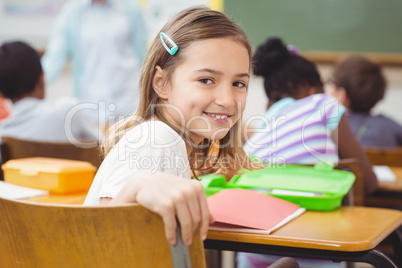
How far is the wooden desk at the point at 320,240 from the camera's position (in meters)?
1.19

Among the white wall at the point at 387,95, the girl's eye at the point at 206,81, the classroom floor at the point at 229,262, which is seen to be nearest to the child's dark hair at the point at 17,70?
the classroom floor at the point at 229,262

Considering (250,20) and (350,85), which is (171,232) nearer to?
(350,85)

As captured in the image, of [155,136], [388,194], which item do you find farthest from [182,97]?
[388,194]

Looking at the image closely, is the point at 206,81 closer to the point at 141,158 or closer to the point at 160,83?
the point at 160,83

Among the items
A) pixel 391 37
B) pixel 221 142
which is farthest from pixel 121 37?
pixel 221 142

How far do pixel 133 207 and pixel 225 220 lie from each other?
21.0 inches

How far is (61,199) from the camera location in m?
1.62

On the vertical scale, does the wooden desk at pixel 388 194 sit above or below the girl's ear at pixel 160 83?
below

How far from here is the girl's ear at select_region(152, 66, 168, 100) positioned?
4.76 feet

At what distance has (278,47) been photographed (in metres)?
2.72

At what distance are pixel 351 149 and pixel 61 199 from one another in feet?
3.99

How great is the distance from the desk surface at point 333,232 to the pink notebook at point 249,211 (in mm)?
26

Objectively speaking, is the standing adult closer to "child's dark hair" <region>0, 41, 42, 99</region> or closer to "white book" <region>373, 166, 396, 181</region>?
"child's dark hair" <region>0, 41, 42, 99</region>

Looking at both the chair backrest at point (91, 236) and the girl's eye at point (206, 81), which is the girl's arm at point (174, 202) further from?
the girl's eye at point (206, 81)
